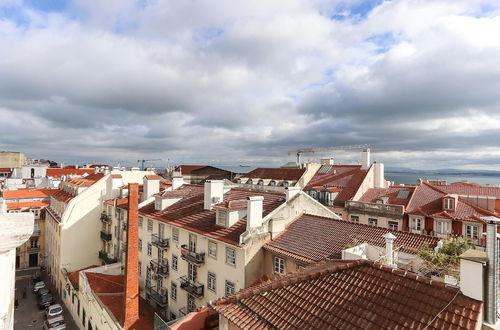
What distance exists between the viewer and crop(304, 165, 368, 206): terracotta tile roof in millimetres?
39100

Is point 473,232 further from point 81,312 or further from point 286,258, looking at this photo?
point 81,312

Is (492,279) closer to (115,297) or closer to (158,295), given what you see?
(158,295)

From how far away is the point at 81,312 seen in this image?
28500 mm

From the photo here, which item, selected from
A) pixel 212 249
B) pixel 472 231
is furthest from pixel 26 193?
pixel 472 231

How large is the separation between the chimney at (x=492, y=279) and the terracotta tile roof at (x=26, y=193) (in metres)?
55.7

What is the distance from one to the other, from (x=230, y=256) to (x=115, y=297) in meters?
12.7

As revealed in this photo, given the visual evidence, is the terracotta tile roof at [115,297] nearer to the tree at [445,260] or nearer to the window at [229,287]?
the window at [229,287]

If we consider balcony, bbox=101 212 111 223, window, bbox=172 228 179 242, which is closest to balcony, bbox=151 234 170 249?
window, bbox=172 228 179 242

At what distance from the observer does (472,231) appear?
28.0m

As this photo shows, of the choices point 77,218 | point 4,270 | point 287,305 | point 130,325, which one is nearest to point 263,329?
point 287,305

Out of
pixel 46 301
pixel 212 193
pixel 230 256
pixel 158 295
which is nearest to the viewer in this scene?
pixel 230 256

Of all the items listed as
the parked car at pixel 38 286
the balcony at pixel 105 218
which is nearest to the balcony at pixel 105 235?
the balcony at pixel 105 218

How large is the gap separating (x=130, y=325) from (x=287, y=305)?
632 inches

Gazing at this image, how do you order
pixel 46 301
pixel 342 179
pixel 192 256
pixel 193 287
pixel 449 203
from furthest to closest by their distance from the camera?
pixel 342 179
pixel 46 301
pixel 449 203
pixel 192 256
pixel 193 287
